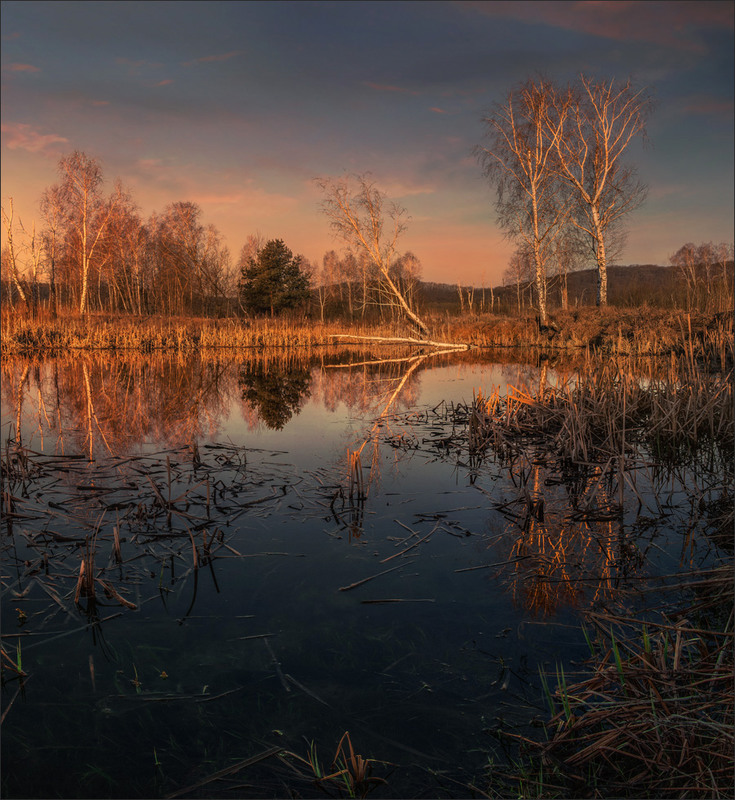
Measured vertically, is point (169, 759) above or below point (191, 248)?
below

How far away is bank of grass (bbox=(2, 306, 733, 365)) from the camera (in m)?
17.0

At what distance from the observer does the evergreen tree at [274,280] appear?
129ft

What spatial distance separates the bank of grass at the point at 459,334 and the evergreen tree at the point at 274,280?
11220 millimetres

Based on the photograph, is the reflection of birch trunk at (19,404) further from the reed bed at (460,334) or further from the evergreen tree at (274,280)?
the evergreen tree at (274,280)

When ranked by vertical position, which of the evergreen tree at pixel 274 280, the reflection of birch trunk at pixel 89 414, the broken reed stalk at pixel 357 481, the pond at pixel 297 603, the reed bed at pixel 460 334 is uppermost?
the evergreen tree at pixel 274 280

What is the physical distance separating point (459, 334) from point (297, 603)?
24891 millimetres

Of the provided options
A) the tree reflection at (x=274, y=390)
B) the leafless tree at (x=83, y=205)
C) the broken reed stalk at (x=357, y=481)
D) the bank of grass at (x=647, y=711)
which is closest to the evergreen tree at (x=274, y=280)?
the leafless tree at (x=83, y=205)

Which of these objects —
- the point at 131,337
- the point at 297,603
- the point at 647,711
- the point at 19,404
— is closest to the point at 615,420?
the point at 297,603

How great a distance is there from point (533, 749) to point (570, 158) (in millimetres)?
25166

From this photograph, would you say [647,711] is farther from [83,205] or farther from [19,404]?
[83,205]

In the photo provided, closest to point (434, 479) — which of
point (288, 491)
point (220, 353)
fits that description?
Result: point (288, 491)

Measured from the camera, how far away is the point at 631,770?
1861 millimetres

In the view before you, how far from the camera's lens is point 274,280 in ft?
130

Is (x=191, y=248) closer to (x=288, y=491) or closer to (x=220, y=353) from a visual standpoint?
(x=220, y=353)
